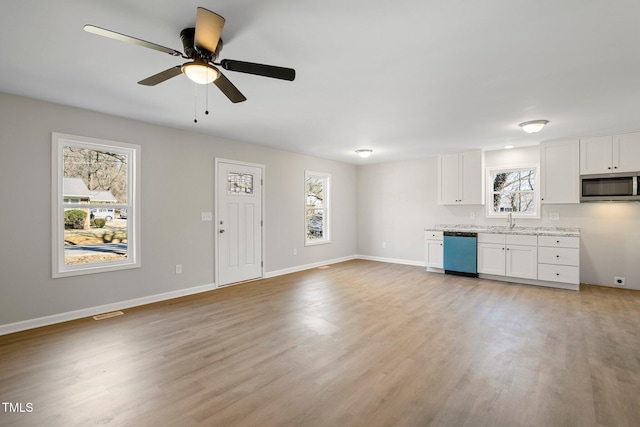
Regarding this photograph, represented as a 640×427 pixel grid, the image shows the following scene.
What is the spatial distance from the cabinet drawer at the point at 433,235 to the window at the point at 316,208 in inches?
87.6

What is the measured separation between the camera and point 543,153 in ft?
17.7

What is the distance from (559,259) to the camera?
5.00 m

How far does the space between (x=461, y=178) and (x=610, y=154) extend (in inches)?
88.3

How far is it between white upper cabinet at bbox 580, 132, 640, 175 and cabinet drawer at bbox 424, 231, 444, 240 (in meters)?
2.49

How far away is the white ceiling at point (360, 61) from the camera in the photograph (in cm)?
191

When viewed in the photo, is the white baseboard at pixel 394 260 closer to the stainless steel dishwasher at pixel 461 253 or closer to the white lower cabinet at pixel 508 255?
the stainless steel dishwasher at pixel 461 253

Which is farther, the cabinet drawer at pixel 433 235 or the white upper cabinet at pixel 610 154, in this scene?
the cabinet drawer at pixel 433 235

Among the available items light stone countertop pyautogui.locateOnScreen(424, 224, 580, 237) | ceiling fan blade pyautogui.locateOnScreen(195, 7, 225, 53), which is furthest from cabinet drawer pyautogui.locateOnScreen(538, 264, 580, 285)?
ceiling fan blade pyautogui.locateOnScreen(195, 7, 225, 53)

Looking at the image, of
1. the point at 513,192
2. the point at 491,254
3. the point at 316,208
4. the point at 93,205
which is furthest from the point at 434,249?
the point at 93,205

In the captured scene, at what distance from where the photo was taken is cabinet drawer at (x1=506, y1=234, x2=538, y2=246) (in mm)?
5228

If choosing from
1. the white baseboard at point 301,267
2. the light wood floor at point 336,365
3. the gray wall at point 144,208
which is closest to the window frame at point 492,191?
the light wood floor at point 336,365

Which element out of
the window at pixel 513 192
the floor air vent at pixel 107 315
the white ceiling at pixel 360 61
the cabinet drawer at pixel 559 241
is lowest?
the floor air vent at pixel 107 315

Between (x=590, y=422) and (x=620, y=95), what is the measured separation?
327 cm

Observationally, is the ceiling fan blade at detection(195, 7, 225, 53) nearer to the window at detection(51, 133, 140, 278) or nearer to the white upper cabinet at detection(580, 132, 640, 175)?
the window at detection(51, 133, 140, 278)
